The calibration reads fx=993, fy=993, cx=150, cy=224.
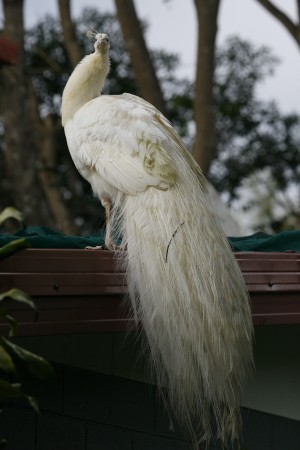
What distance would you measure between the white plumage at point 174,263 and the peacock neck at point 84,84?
39 centimetres

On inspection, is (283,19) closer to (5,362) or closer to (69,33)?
(69,33)

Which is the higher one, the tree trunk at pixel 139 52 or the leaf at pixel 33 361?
the tree trunk at pixel 139 52

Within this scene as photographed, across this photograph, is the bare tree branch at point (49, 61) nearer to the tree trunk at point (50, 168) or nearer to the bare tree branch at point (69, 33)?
the tree trunk at point (50, 168)

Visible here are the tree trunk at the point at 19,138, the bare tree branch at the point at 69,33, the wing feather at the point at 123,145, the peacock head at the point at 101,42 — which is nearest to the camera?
the wing feather at the point at 123,145

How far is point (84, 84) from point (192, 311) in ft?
5.90

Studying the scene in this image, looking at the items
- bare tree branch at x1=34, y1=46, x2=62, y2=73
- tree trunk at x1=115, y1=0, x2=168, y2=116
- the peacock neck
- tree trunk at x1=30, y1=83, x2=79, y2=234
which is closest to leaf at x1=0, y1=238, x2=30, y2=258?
the peacock neck

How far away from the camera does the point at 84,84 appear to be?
513cm

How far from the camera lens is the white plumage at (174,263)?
12.2ft

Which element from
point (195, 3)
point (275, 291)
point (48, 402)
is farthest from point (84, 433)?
point (195, 3)

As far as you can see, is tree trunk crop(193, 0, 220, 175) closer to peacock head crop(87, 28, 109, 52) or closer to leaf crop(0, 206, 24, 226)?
peacock head crop(87, 28, 109, 52)

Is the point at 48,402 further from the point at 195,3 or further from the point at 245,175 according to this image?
the point at 245,175

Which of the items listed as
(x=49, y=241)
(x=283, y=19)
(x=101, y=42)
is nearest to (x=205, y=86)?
(x=283, y=19)

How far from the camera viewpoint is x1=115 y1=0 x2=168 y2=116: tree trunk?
33.2 feet

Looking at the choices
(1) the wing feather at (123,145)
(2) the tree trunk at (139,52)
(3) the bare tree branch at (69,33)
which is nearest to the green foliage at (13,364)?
(1) the wing feather at (123,145)
